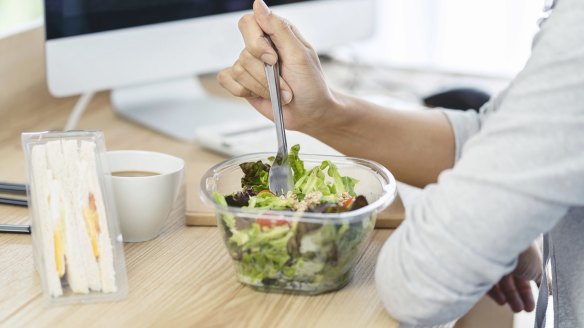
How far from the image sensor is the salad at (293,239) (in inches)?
27.8

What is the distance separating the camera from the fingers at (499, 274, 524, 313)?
98 centimetres

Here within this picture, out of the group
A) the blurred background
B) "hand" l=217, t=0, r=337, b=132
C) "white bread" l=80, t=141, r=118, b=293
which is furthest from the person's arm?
the blurred background

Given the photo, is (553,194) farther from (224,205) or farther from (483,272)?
(224,205)

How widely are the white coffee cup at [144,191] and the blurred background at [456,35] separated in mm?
972

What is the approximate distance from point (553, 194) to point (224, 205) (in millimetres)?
301

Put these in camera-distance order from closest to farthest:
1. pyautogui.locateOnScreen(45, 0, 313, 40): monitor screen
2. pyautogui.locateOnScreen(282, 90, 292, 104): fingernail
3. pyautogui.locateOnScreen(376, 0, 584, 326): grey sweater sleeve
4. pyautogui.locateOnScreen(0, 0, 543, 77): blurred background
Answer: pyautogui.locateOnScreen(376, 0, 584, 326): grey sweater sleeve, pyautogui.locateOnScreen(282, 90, 292, 104): fingernail, pyautogui.locateOnScreen(45, 0, 313, 40): monitor screen, pyautogui.locateOnScreen(0, 0, 543, 77): blurred background

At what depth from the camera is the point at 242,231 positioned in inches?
28.5

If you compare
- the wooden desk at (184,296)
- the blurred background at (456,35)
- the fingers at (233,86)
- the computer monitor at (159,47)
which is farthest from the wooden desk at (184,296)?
the blurred background at (456,35)

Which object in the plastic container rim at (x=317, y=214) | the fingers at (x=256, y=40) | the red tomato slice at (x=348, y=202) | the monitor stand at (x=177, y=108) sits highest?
the fingers at (x=256, y=40)

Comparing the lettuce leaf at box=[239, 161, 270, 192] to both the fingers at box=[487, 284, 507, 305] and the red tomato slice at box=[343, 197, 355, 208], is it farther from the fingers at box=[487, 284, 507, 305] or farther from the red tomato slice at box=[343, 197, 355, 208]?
the fingers at box=[487, 284, 507, 305]

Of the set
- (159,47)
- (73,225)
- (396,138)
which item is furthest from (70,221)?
(159,47)

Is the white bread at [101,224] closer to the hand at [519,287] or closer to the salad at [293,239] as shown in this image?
the salad at [293,239]

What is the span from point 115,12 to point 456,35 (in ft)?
3.32

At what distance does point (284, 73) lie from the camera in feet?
3.03
